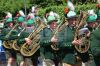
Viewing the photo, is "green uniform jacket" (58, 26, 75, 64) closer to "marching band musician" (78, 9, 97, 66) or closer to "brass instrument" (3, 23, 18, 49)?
"marching band musician" (78, 9, 97, 66)

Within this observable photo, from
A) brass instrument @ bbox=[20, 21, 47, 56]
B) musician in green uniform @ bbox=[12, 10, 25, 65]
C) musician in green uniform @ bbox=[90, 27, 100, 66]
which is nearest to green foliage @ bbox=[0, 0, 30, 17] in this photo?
musician in green uniform @ bbox=[12, 10, 25, 65]

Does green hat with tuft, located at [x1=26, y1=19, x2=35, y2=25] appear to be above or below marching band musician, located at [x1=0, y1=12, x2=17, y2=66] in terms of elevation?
above

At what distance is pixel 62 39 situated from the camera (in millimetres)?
10898

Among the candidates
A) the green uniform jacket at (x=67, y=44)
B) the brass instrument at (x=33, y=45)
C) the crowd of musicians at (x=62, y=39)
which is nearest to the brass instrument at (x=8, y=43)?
the crowd of musicians at (x=62, y=39)

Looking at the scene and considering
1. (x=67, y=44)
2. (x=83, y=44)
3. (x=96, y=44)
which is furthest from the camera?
(x=83, y=44)

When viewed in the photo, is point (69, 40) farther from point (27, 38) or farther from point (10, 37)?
point (10, 37)

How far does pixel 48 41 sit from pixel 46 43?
82 millimetres

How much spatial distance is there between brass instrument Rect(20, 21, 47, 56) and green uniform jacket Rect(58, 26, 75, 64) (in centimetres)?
180

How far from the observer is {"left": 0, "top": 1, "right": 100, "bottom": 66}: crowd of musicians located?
10.6 m

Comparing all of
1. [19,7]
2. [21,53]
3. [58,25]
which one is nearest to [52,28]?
[58,25]

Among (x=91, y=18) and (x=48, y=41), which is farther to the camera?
(x=48, y=41)

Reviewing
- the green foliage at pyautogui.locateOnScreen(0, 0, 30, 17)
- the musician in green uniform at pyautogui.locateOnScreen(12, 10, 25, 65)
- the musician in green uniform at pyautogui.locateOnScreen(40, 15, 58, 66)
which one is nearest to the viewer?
the musician in green uniform at pyautogui.locateOnScreen(40, 15, 58, 66)

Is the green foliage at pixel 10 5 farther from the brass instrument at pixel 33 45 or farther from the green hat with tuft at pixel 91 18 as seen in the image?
the green hat with tuft at pixel 91 18

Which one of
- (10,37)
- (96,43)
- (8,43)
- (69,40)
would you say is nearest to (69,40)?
(69,40)
